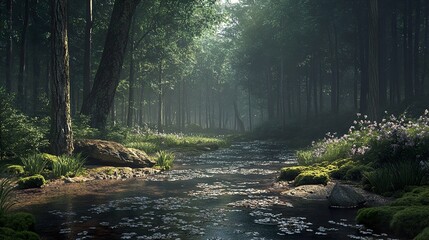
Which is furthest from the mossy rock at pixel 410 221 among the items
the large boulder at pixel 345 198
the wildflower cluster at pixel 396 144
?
the wildflower cluster at pixel 396 144

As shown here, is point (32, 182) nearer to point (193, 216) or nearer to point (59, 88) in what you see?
point (59, 88)

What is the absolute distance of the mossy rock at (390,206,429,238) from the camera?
24.6 feet

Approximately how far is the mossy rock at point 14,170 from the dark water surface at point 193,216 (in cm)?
368

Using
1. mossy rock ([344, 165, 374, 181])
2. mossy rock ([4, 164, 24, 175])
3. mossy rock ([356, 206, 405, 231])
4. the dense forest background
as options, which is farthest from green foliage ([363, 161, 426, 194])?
mossy rock ([4, 164, 24, 175])

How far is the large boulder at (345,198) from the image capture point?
10578mm

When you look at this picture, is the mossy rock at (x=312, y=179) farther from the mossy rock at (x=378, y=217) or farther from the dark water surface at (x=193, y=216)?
the mossy rock at (x=378, y=217)

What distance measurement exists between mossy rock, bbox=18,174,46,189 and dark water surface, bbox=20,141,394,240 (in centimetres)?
226

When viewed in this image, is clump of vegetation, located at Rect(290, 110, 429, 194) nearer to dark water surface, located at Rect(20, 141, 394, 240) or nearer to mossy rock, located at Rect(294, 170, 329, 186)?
mossy rock, located at Rect(294, 170, 329, 186)

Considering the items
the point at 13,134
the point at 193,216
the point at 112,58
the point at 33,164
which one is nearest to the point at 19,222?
the point at 193,216

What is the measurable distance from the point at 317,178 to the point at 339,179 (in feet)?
5.51

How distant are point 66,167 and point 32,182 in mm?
1949

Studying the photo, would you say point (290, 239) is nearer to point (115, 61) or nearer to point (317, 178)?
point (317, 178)

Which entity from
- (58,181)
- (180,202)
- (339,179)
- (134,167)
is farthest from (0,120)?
(339,179)

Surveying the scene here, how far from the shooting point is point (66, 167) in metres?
15.3
